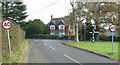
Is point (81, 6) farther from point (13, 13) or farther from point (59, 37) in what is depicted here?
point (59, 37)

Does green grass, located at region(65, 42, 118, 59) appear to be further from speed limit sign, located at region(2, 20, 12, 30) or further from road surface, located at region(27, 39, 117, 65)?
speed limit sign, located at region(2, 20, 12, 30)

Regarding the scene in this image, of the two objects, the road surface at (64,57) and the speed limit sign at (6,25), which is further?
the road surface at (64,57)

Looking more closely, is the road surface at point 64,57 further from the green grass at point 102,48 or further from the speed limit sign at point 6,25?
the speed limit sign at point 6,25

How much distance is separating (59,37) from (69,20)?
32.3m

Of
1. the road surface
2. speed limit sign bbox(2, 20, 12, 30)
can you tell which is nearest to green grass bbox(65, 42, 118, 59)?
the road surface

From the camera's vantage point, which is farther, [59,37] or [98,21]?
[59,37]

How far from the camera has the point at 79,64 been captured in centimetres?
1980

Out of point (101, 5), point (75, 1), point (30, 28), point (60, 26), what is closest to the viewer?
point (75, 1)

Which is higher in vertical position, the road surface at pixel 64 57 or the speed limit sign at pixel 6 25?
the speed limit sign at pixel 6 25

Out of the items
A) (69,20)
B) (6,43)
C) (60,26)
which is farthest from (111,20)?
(6,43)

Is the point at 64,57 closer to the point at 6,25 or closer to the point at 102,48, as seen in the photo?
the point at 6,25

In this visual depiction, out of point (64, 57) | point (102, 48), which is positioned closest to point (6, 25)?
point (64, 57)

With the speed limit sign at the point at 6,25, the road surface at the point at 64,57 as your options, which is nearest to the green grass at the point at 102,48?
the road surface at the point at 64,57

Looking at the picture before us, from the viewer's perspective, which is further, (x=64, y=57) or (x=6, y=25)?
(x=64, y=57)
